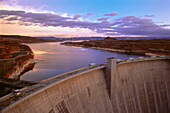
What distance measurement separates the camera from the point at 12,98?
8305mm

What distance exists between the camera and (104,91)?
13.9 meters

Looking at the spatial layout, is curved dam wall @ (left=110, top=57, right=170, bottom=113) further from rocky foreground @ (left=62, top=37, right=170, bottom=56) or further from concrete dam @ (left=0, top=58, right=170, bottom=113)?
rocky foreground @ (left=62, top=37, right=170, bottom=56)

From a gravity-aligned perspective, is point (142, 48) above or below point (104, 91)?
above

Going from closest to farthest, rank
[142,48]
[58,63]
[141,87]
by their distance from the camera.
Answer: [141,87] → [58,63] → [142,48]

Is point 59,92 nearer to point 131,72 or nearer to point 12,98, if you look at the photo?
point 12,98

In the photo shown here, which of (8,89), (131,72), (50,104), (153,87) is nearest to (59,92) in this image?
(50,104)

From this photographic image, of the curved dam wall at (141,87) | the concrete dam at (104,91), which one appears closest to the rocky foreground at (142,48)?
the curved dam wall at (141,87)

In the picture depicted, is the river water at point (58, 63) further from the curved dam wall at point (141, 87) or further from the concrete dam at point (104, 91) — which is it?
the curved dam wall at point (141, 87)

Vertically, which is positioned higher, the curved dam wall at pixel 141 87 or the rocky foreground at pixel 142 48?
the rocky foreground at pixel 142 48

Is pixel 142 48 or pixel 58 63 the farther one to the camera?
pixel 142 48

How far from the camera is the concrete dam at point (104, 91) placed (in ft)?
29.0

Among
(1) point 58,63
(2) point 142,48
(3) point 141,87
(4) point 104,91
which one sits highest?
(2) point 142,48

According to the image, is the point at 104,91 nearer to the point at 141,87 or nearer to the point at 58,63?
the point at 141,87

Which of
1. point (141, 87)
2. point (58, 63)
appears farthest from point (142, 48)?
point (141, 87)
